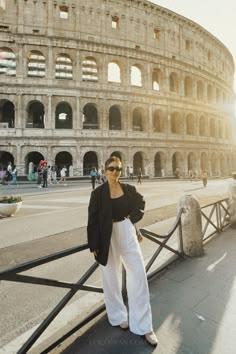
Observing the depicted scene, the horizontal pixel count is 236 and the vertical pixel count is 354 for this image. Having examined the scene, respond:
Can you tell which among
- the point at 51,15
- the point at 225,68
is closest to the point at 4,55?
the point at 51,15

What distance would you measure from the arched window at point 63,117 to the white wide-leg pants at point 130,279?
28525 millimetres

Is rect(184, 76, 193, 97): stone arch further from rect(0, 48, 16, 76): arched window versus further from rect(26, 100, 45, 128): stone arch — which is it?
rect(0, 48, 16, 76): arched window

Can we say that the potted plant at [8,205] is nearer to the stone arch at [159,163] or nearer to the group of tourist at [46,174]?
the group of tourist at [46,174]

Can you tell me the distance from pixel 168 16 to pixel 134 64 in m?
9.91

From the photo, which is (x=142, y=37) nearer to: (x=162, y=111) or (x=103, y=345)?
(x=162, y=111)

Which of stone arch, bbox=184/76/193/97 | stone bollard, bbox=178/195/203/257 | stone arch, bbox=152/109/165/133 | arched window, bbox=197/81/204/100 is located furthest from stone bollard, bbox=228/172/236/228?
arched window, bbox=197/81/204/100

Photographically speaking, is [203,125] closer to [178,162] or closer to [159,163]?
[178,162]

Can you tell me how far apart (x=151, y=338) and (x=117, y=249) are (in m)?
0.90

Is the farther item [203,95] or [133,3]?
[203,95]

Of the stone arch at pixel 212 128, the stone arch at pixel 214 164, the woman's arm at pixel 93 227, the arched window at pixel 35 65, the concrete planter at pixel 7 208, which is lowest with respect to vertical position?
the concrete planter at pixel 7 208

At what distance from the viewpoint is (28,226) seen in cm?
702

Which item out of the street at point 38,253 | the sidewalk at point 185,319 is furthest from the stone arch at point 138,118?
the sidewalk at point 185,319

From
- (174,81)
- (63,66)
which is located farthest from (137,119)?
(63,66)

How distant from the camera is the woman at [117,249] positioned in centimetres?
221
